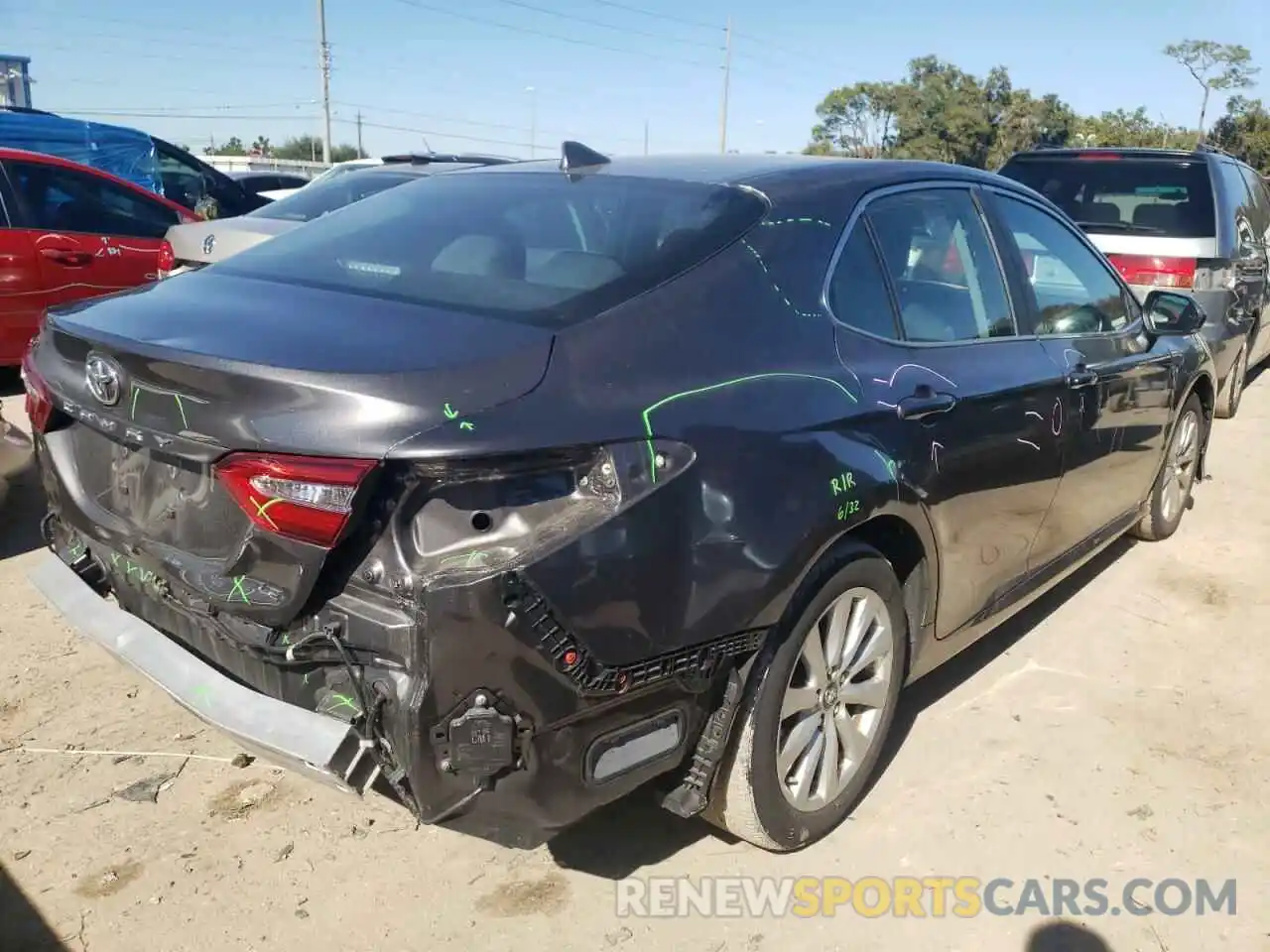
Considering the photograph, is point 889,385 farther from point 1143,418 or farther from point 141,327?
point 1143,418

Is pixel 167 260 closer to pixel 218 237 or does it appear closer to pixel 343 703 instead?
pixel 218 237

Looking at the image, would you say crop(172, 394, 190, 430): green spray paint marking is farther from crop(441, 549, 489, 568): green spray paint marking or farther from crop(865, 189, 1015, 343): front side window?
crop(865, 189, 1015, 343): front side window

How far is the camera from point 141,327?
236cm

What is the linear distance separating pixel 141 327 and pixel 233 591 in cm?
67

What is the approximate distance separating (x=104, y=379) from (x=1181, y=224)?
6.97 meters

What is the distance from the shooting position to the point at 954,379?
2.98 m

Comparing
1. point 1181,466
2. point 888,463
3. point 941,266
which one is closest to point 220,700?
point 888,463

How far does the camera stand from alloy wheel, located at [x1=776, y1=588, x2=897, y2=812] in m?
2.63

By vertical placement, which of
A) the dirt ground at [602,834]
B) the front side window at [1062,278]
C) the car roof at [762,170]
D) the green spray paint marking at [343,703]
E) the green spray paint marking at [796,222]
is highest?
the car roof at [762,170]

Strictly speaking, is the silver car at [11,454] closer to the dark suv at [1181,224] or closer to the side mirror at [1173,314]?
the side mirror at [1173,314]

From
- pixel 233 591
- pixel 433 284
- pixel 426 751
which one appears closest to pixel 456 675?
pixel 426 751

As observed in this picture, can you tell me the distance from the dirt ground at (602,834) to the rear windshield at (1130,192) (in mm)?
4221

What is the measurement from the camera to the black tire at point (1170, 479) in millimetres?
4992

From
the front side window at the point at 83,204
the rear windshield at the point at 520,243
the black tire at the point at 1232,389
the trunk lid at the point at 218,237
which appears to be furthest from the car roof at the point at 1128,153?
the front side window at the point at 83,204
